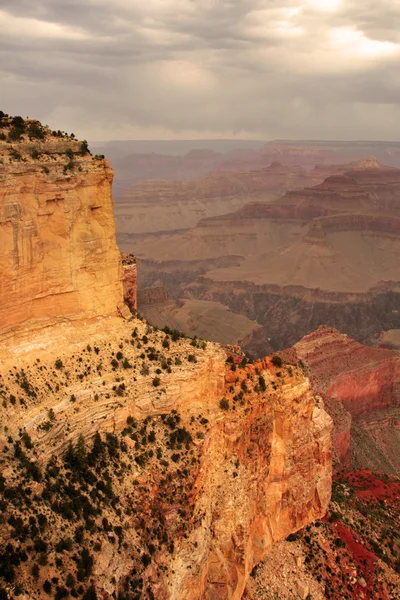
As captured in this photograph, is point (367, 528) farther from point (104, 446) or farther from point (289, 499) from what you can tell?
point (104, 446)

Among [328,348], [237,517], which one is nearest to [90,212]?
[237,517]

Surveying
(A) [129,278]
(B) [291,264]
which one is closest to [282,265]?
(B) [291,264]

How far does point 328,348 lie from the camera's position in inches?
2345

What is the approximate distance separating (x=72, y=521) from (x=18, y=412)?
376 cm

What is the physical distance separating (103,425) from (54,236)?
6639mm

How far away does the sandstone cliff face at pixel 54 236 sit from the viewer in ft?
70.7

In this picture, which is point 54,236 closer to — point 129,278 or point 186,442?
point 186,442

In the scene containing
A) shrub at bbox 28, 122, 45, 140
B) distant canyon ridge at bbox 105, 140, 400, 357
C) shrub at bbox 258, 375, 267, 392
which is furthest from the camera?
distant canyon ridge at bbox 105, 140, 400, 357

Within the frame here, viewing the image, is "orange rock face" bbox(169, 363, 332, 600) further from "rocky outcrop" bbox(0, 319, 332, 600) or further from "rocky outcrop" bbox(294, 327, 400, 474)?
"rocky outcrop" bbox(294, 327, 400, 474)

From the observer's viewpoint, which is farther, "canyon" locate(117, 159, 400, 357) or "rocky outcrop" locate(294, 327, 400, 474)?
"canyon" locate(117, 159, 400, 357)

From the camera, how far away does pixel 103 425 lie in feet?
73.4

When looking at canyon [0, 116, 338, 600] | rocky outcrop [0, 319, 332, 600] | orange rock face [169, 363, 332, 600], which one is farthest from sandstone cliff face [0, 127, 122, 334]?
orange rock face [169, 363, 332, 600]

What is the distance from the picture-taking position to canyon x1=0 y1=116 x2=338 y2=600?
19.5 metres

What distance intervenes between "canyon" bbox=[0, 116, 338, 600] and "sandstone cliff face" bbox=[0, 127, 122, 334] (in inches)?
2.0
